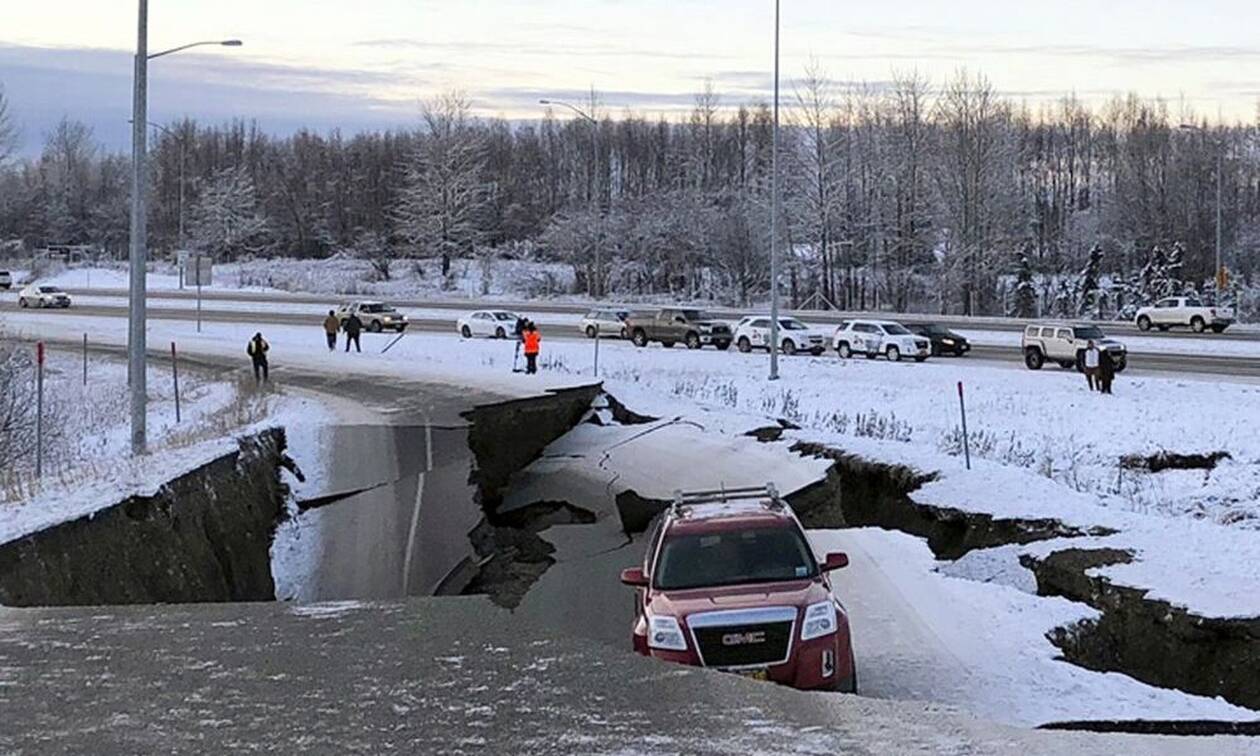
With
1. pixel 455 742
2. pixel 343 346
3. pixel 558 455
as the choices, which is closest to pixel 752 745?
pixel 455 742

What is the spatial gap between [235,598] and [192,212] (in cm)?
10842

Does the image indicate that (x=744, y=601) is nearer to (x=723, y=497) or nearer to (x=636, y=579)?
(x=636, y=579)

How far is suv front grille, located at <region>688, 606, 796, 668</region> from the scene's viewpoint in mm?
10500

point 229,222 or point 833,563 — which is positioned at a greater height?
point 229,222

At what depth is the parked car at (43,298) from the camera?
233ft

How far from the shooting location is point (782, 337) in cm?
5088

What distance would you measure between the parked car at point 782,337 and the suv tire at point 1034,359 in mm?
8435

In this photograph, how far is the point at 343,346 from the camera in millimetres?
52625

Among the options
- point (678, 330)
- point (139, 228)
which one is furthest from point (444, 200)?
point (139, 228)

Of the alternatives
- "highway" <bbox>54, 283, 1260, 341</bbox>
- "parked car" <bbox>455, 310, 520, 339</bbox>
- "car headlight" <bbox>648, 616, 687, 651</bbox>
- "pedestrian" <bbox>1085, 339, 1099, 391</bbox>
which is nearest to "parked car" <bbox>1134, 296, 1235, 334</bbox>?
"highway" <bbox>54, 283, 1260, 341</bbox>

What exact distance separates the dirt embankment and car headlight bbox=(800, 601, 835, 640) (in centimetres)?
837

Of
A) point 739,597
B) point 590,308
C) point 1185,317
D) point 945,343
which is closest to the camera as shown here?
point 739,597

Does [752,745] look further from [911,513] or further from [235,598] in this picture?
[911,513]

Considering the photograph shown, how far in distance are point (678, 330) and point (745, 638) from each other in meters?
43.4
